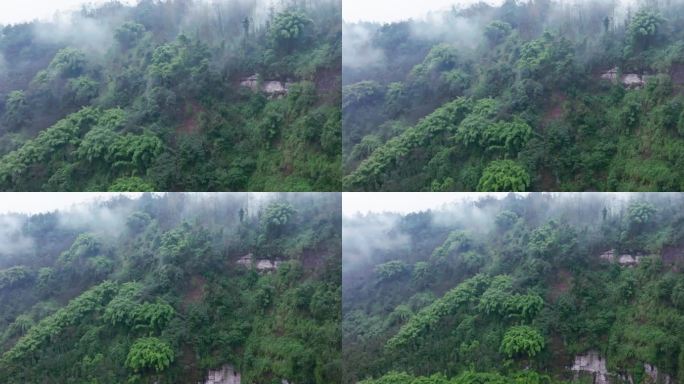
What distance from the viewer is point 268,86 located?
5016 mm

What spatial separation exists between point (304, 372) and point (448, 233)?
117 cm

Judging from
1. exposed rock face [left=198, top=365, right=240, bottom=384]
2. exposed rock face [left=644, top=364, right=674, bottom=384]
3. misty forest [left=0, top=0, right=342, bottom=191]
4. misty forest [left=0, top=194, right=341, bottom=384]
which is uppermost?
misty forest [left=0, top=0, right=342, bottom=191]

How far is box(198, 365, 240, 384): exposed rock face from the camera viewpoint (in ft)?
16.0

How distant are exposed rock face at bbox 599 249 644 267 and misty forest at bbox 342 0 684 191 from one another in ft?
1.27

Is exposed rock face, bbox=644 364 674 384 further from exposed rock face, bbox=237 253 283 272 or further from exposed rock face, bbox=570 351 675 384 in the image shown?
exposed rock face, bbox=237 253 283 272

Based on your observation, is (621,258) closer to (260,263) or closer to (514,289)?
(514,289)

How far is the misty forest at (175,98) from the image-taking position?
16.0 feet

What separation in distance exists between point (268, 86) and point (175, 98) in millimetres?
549

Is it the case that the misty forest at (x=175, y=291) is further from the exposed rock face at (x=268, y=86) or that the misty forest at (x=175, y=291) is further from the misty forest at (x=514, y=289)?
the exposed rock face at (x=268, y=86)

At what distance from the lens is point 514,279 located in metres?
4.96

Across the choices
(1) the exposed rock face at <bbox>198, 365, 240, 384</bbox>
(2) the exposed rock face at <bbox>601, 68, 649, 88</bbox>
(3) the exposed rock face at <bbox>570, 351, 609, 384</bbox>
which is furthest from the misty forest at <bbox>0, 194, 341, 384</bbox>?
(2) the exposed rock face at <bbox>601, 68, 649, 88</bbox>

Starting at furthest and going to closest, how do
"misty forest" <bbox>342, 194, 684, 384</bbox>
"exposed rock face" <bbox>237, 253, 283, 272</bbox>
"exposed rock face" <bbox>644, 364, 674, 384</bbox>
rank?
"exposed rock face" <bbox>237, 253, 283, 272</bbox>
"misty forest" <bbox>342, 194, 684, 384</bbox>
"exposed rock face" <bbox>644, 364, 674, 384</bbox>

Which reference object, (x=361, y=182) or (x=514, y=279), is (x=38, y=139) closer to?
(x=361, y=182)

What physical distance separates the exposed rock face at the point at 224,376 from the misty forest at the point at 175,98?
105cm
